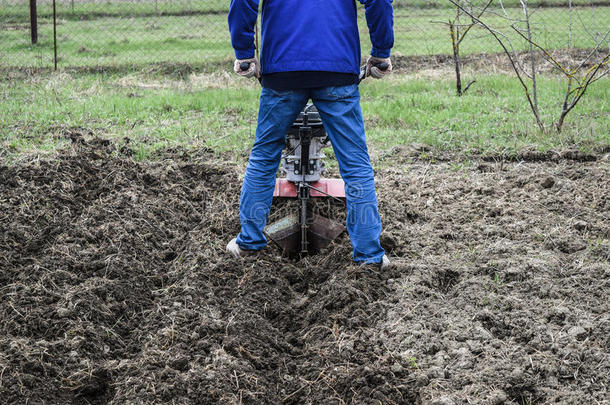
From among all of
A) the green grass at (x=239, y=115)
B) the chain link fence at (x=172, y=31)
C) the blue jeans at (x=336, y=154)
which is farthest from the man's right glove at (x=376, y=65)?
the chain link fence at (x=172, y=31)

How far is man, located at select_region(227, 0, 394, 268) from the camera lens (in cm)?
389

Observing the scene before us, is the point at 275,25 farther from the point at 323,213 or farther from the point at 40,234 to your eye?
the point at 40,234

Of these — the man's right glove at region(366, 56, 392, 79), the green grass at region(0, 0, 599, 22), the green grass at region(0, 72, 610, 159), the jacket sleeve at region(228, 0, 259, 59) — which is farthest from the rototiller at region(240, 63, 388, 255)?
the green grass at region(0, 0, 599, 22)

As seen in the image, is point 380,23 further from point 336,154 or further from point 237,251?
point 237,251

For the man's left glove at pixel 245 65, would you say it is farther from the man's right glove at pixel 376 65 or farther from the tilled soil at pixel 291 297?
the tilled soil at pixel 291 297

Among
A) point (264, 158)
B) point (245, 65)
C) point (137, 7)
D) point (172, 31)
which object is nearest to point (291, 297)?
point (264, 158)

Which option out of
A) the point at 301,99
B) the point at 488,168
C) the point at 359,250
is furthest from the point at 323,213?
the point at 488,168

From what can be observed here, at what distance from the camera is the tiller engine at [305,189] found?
4.58 metres

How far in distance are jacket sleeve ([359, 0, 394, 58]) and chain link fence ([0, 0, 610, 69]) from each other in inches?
327

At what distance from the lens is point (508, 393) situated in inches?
120

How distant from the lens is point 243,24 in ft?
12.9

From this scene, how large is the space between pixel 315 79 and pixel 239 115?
4449 millimetres

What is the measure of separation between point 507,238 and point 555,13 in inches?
567

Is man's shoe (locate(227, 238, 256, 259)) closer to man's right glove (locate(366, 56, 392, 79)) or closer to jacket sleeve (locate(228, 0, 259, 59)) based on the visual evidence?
jacket sleeve (locate(228, 0, 259, 59))
